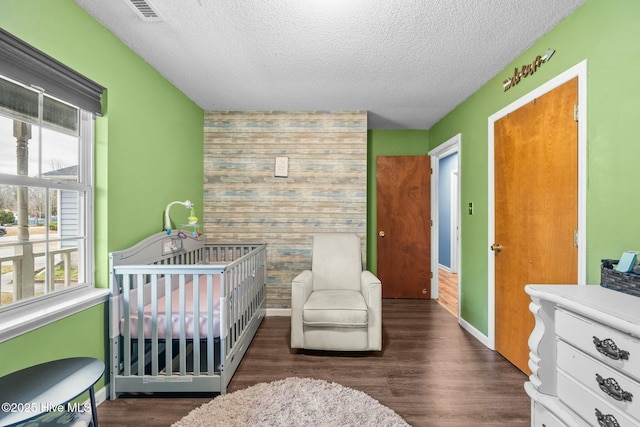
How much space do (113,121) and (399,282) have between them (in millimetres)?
3614

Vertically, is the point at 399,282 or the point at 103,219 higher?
the point at 103,219

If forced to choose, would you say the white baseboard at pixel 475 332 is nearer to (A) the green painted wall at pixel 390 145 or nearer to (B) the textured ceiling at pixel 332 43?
(A) the green painted wall at pixel 390 145

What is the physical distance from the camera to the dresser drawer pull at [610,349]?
960mm

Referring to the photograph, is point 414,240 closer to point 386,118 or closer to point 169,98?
point 386,118

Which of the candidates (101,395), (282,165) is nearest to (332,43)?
(282,165)

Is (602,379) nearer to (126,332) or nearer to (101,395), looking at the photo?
(126,332)

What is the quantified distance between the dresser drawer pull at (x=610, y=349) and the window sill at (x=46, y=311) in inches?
91.7

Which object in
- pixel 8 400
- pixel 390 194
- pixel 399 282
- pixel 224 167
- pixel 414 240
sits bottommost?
pixel 399 282

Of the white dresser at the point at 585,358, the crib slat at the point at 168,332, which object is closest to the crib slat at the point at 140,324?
the crib slat at the point at 168,332

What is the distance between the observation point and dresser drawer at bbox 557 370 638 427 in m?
0.98

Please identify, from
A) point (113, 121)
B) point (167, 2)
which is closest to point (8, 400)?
point (113, 121)

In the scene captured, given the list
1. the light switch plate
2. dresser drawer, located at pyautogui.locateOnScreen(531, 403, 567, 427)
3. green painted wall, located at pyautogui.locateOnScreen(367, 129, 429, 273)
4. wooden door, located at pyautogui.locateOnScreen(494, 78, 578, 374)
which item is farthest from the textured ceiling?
dresser drawer, located at pyautogui.locateOnScreen(531, 403, 567, 427)

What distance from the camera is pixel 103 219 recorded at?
6.21 feet

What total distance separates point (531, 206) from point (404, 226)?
82.1 inches
